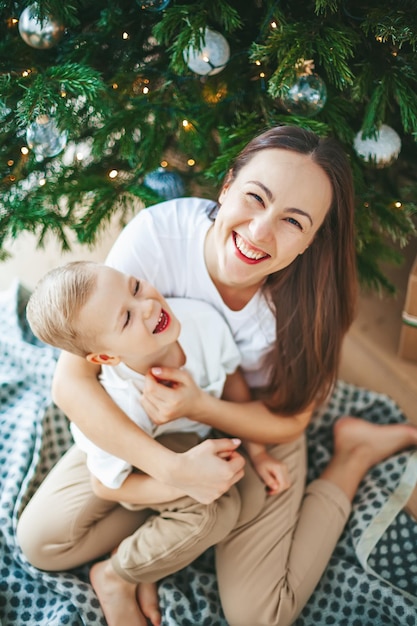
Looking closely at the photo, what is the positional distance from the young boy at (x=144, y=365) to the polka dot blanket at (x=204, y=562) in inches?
3.5

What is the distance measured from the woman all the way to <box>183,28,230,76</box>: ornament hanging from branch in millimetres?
174

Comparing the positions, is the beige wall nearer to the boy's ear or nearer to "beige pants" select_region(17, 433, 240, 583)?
"beige pants" select_region(17, 433, 240, 583)

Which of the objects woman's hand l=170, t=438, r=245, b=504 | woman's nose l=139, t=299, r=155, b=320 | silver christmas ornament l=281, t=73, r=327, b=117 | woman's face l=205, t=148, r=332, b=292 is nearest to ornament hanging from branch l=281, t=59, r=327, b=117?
silver christmas ornament l=281, t=73, r=327, b=117

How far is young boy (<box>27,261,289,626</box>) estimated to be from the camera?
3.56 ft

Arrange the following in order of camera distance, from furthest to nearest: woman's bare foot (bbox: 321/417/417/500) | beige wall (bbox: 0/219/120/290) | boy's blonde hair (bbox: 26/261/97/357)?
beige wall (bbox: 0/219/120/290), woman's bare foot (bbox: 321/417/417/500), boy's blonde hair (bbox: 26/261/97/357)

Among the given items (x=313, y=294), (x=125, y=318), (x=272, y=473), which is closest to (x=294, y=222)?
(x=313, y=294)

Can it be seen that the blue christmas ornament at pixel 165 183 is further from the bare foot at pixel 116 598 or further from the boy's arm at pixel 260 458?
the bare foot at pixel 116 598

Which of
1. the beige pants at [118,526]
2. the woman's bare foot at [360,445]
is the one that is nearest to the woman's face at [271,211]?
the beige pants at [118,526]

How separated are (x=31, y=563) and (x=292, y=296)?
81 centimetres

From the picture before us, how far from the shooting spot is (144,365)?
1.24m

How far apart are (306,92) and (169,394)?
635mm

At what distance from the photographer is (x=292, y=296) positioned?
4.20 feet

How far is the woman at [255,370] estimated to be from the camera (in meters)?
1.09

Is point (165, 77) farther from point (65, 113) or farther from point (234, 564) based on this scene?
point (234, 564)
